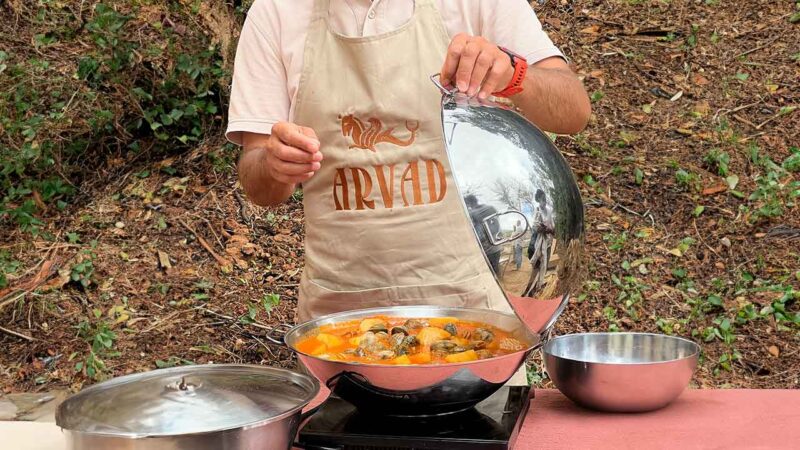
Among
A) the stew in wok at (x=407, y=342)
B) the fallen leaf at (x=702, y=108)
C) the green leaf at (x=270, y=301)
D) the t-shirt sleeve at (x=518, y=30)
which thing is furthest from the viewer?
the fallen leaf at (x=702, y=108)

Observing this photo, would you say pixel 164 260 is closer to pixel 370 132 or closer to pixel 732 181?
pixel 370 132

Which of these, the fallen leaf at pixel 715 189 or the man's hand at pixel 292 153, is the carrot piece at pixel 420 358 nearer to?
the man's hand at pixel 292 153

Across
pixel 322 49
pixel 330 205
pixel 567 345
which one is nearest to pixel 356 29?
pixel 322 49

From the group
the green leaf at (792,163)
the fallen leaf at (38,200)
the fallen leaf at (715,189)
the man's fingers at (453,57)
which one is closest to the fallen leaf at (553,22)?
the fallen leaf at (715,189)

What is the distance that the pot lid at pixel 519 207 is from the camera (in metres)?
1.30

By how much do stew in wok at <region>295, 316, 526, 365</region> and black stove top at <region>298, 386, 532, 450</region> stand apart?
90mm

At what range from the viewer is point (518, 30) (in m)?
2.06

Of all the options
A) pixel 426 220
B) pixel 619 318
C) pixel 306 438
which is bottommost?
pixel 619 318

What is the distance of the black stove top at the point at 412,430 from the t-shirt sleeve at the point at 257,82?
0.91 meters

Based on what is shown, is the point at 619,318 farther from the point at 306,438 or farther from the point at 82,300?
the point at 306,438

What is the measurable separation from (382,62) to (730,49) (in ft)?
13.4

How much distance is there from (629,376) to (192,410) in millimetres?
727

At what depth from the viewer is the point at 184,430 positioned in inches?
45.4

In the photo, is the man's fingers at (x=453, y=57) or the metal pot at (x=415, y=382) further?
the man's fingers at (x=453, y=57)
